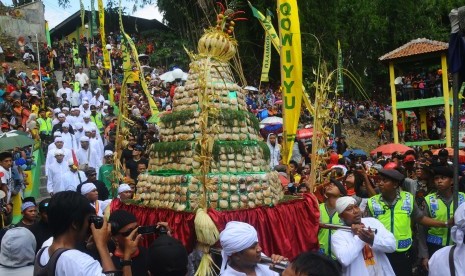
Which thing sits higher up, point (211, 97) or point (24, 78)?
point (24, 78)

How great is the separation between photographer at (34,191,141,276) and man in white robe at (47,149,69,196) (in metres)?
9.52

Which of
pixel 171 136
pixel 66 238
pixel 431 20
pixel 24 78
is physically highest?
pixel 431 20

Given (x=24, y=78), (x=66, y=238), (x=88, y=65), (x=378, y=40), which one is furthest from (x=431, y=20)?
(x=66, y=238)

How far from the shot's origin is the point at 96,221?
159 inches

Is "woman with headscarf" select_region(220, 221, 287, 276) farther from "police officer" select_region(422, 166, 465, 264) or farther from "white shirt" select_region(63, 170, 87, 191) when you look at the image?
"white shirt" select_region(63, 170, 87, 191)

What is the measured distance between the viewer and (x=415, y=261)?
7801 mm

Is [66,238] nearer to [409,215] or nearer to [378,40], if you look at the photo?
[409,215]

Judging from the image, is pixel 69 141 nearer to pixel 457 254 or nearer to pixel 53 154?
pixel 53 154

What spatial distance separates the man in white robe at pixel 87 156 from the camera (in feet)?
52.0

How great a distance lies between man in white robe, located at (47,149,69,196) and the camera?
43.8ft

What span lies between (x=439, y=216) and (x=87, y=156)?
10.8m

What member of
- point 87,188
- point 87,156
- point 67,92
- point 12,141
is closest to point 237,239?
point 87,188

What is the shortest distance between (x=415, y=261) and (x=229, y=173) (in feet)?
8.92

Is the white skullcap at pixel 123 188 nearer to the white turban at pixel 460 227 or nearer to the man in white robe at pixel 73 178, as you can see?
the man in white robe at pixel 73 178
